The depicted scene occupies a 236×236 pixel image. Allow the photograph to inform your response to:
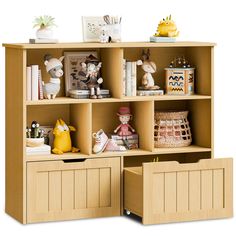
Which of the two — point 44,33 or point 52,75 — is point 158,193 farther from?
point 44,33

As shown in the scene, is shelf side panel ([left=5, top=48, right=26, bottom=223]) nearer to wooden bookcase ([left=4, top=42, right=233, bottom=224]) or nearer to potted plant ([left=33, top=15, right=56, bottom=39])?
wooden bookcase ([left=4, top=42, right=233, bottom=224])

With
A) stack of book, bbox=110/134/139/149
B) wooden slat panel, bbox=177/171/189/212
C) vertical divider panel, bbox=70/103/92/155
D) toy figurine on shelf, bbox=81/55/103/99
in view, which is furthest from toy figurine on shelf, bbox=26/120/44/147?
wooden slat panel, bbox=177/171/189/212

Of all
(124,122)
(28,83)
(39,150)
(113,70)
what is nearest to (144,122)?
(124,122)

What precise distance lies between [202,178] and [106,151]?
2.05 feet

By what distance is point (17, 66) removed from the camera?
5555mm

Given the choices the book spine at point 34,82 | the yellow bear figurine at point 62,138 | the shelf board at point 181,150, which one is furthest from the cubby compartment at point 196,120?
the book spine at point 34,82

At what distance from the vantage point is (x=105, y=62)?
5918mm

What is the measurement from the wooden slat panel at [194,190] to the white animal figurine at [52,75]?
97cm

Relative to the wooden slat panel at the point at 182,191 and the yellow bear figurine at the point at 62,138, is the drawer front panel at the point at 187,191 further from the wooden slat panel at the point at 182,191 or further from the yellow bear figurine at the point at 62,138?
the yellow bear figurine at the point at 62,138

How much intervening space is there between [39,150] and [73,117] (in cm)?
39

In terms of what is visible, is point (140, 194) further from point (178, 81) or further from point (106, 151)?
point (178, 81)

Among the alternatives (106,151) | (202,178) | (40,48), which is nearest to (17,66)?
(40,48)

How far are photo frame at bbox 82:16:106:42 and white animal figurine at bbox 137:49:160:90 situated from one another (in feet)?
1.17

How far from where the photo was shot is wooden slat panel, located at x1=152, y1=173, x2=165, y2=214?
18.1 feet
